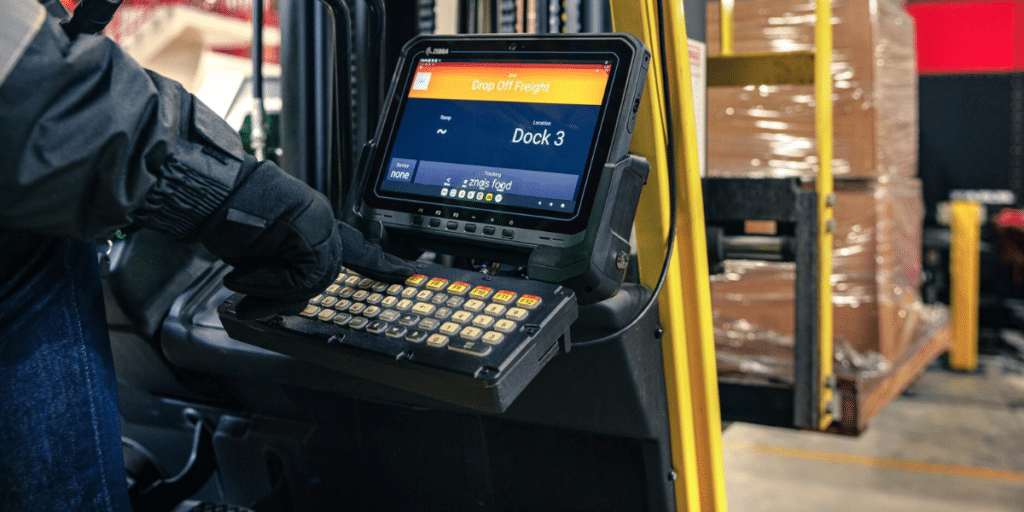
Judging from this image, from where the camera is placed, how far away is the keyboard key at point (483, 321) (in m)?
0.86

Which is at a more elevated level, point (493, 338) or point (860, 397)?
point (493, 338)

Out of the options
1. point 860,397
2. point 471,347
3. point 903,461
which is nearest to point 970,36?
point 903,461

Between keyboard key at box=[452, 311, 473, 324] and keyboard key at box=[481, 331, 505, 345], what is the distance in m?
Result: 0.04

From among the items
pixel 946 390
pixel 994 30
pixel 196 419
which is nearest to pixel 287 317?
pixel 196 419

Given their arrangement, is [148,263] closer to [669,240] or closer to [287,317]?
[287,317]

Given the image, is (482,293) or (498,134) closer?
(482,293)

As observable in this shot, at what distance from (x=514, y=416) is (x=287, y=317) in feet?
1.22

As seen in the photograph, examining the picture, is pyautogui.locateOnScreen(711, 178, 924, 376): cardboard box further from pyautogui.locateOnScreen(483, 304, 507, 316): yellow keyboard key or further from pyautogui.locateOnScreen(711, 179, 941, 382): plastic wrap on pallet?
pyautogui.locateOnScreen(483, 304, 507, 316): yellow keyboard key

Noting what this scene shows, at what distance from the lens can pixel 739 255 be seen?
1418 millimetres

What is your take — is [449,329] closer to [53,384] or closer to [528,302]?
[528,302]

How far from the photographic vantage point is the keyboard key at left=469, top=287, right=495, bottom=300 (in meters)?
0.92

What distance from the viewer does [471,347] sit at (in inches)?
32.4

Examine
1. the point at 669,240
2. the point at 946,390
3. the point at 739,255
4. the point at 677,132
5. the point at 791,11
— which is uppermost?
the point at 791,11

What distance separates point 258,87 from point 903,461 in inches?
118
